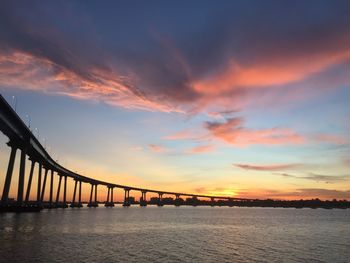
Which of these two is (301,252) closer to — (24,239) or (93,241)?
(93,241)

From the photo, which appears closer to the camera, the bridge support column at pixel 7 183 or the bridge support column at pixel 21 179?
the bridge support column at pixel 7 183

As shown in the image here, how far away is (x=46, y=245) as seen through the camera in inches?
2014

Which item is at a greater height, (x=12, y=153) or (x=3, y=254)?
(x=12, y=153)

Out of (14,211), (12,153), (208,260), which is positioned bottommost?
(208,260)

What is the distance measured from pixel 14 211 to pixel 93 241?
77.2 meters

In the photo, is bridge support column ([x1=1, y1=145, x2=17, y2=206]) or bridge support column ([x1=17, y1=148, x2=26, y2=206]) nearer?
bridge support column ([x1=1, y1=145, x2=17, y2=206])

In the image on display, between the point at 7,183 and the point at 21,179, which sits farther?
the point at 21,179

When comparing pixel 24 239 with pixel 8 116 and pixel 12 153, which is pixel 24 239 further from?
pixel 12 153

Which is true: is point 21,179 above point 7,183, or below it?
above

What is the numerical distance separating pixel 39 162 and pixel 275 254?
5711 inches

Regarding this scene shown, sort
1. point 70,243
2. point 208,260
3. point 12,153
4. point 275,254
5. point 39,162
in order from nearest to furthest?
point 208,260
point 275,254
point 70,243
point 12,153
point 39,162

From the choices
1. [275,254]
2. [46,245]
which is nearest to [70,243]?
[46,245]

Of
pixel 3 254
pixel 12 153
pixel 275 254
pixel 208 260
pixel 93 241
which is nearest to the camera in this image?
pixel 3 254

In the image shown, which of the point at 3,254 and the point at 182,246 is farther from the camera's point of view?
the point at 182,246
